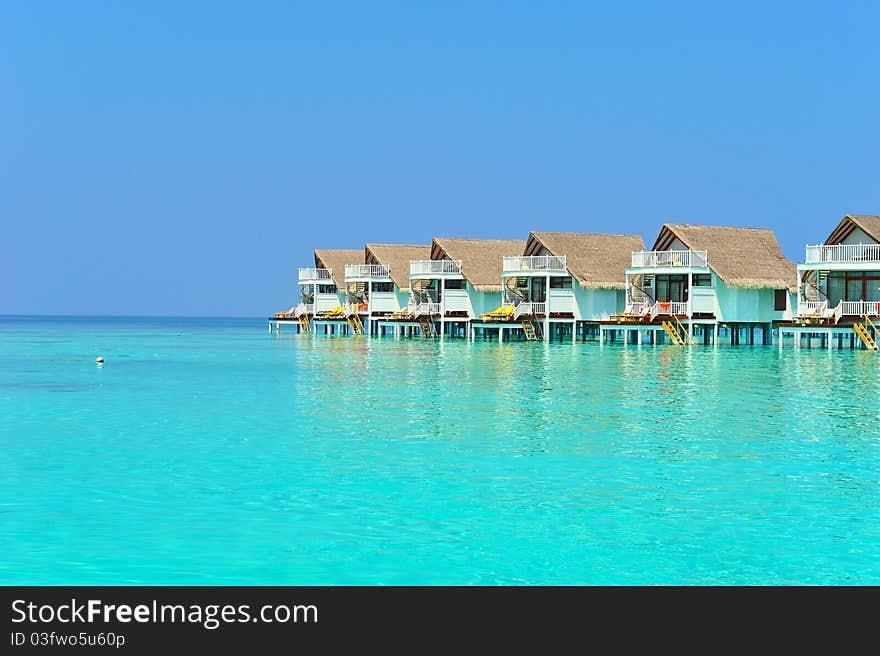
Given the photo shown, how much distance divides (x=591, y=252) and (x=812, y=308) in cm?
1405

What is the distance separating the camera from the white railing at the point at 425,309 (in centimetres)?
6912

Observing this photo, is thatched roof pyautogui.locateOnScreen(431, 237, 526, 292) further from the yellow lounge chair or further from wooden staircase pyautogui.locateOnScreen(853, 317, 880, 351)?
wooden staircase pyautogui.locateOnScreen(853, 317, 880, 351)

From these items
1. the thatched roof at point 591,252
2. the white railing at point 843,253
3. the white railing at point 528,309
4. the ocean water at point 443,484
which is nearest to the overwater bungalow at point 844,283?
the white railing at point 843,253

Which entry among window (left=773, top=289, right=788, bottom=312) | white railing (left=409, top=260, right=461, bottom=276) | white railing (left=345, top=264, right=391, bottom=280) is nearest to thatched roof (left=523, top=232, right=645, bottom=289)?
white railing (left=409, top=260, right=461, bottom=276)

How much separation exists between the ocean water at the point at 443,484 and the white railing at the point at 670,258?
22475 millimetres

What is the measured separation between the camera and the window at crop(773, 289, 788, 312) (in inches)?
2185

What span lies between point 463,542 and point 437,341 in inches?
2030

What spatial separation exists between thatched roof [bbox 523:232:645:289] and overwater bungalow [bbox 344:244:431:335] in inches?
518

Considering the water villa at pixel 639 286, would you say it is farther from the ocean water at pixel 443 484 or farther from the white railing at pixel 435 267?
the ocean water at pixel 443 484

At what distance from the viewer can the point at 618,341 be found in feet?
198

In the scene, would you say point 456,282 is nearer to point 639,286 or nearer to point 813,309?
point 639,286
